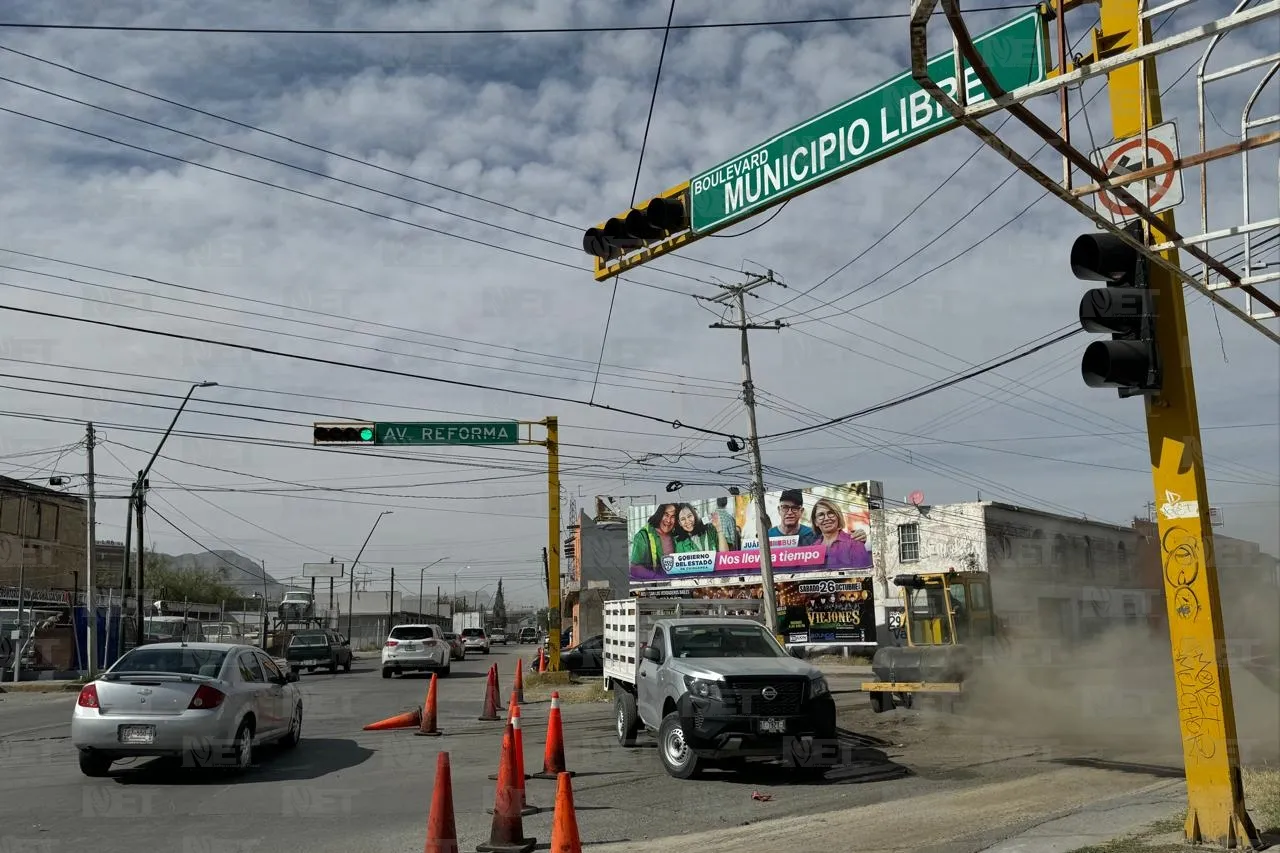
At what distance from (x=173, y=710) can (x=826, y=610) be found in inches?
1435

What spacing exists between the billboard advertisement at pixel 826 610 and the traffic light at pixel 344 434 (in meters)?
20.3

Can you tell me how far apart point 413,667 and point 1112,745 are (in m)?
23.8

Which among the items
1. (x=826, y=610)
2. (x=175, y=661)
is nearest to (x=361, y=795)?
(x=175, y=661)

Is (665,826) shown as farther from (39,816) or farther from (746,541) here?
(746,541)

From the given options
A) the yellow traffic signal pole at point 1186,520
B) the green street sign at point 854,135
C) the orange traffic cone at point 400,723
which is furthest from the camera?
the orange traffic cone at point 400,723

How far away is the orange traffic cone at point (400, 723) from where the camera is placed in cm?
1625

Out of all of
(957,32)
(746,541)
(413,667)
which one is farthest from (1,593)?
(957,32)

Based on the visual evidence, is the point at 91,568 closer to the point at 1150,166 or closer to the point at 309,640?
the point at 309,640

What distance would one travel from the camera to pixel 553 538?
1185 inches

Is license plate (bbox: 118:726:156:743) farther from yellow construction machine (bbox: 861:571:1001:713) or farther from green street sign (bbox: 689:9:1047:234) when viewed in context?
yellow construction machine (bbox: 861:571:1001:713)

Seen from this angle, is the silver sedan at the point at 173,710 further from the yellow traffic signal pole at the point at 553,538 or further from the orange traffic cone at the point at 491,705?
the yellow traffic signal pole at the point at 553,538

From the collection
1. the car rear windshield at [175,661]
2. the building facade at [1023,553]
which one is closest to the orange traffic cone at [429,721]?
the car rear windshield at [175,661]

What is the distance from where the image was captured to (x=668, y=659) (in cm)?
1280

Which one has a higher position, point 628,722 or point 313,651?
point 628,722
